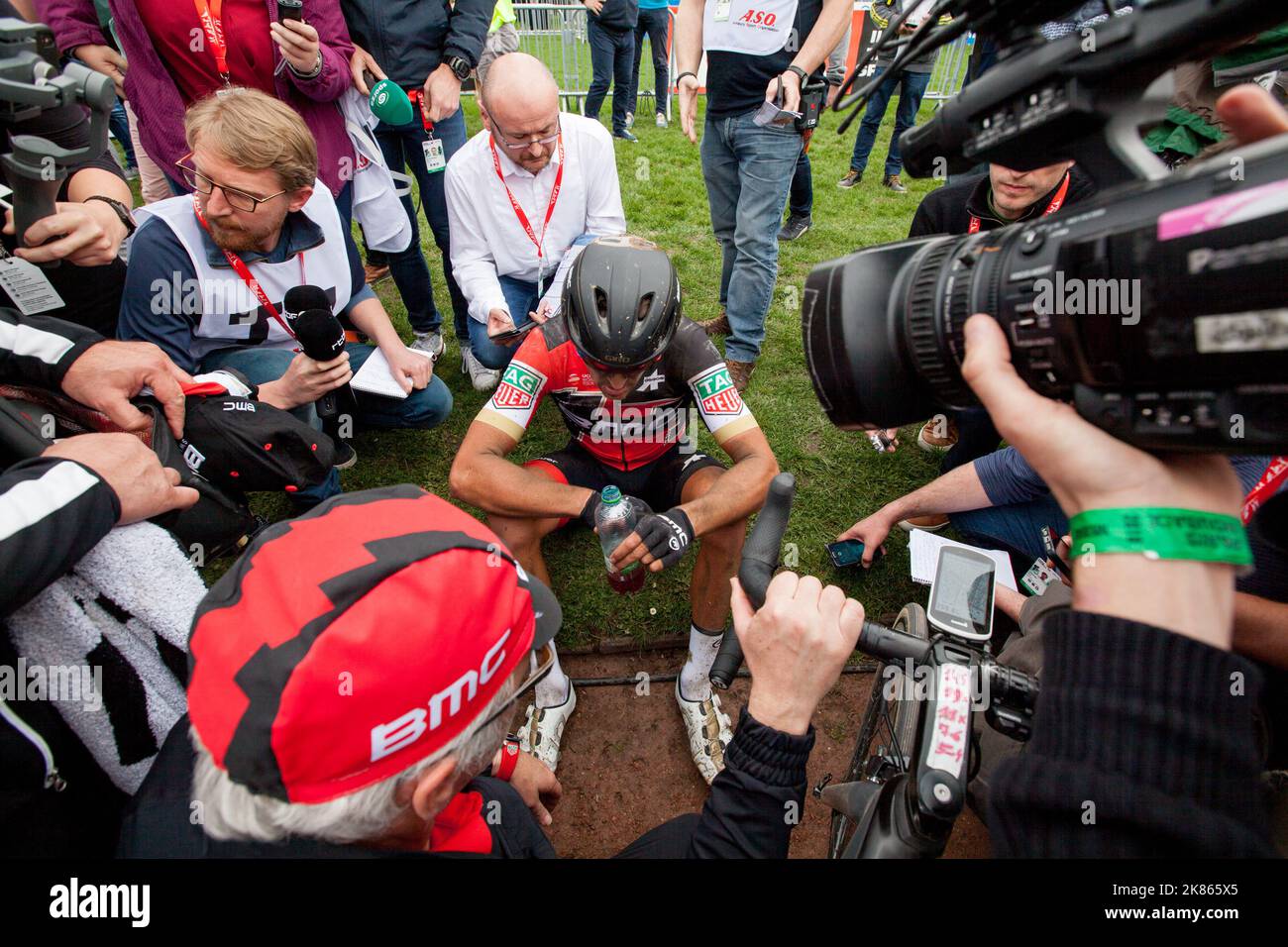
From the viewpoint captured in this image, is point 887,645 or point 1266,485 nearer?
point 887,645

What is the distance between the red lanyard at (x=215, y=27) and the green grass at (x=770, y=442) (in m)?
2.20

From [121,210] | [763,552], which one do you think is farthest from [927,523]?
[121,210]

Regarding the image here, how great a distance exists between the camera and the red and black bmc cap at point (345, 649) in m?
→ 1.08

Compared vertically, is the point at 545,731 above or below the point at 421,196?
below

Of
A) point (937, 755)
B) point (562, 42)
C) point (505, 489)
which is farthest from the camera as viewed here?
point (562, 42)

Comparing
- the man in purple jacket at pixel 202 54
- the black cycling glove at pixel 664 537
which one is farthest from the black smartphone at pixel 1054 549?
the man in purple jacket at pixel 202 54

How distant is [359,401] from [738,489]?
95.9 inches

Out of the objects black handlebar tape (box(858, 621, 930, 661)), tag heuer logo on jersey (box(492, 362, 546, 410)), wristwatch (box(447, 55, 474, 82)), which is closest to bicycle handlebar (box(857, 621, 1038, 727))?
black handlebar tape (box(858, 621, 930, 661))

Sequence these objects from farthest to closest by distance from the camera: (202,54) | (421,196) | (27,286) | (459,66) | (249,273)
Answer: (421,196)
(459,66)
(202,54)
(249,273)
(27,286)

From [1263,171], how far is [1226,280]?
0.55 feet

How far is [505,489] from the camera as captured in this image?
9.72 ft

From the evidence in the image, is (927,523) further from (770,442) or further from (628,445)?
(628,445)
